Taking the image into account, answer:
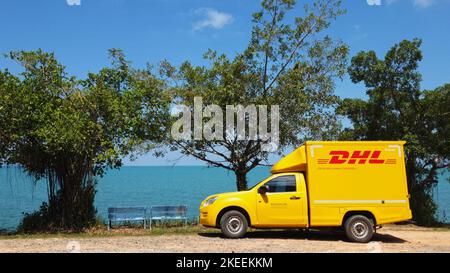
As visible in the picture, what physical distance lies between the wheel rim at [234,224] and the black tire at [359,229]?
310 cm

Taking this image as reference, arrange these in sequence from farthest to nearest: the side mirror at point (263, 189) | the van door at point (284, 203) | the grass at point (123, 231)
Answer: the grass at point (123, 231) → the side mirror at point (263, 189) → the van door at point (284, 203)

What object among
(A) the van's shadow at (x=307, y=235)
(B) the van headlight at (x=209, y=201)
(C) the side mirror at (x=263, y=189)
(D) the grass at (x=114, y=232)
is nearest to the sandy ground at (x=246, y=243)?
(A) the van's shadow at (x=307, y=235)

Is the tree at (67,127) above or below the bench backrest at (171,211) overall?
above

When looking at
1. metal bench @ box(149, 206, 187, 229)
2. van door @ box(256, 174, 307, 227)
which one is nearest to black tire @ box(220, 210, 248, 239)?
van door @ box(256, 174, 307, 227)

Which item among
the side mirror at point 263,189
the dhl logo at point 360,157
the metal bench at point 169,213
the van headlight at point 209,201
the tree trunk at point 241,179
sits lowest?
the metal bench at point 169,213

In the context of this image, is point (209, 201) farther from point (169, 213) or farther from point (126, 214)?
point (126, 214)

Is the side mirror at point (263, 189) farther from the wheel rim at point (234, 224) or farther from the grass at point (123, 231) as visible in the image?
the grass at point (123, 231)

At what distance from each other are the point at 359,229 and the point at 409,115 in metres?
8.79

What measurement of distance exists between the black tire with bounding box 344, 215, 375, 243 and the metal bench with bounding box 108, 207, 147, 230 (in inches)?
320

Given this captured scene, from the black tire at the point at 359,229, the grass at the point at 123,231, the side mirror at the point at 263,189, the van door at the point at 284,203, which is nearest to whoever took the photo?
the black tire at the point at 359,229

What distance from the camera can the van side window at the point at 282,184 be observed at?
545 inches

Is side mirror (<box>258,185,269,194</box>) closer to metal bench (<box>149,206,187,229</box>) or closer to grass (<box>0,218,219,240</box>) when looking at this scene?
grass (<box>0,218,219,240</box>)
